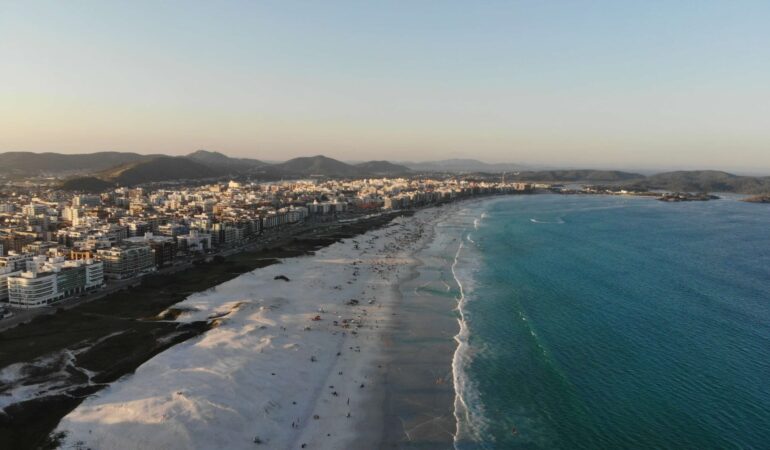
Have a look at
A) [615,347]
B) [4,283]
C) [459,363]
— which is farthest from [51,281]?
[615,347]

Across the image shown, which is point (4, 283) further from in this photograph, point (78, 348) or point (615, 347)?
point (615, 347)

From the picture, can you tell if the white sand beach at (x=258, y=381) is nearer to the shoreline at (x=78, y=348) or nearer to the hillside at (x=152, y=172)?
the shoreline at (x=78, y=348)

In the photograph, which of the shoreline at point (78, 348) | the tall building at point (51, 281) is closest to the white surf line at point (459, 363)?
the shoreline at point (78, 348)

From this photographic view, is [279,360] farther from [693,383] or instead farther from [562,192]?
[562,192]

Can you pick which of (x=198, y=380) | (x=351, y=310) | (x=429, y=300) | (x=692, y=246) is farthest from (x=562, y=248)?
(x=198, y=380)

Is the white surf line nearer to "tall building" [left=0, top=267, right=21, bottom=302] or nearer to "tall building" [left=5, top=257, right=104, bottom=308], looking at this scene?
"tall building" [left=5, top=257, right=104, bottom=308]
